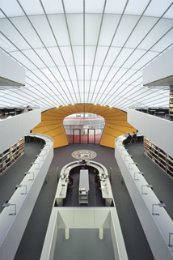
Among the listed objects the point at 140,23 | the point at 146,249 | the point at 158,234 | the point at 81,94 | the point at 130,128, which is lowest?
Answer: the point at 146,249

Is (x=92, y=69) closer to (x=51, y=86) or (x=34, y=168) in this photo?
(x=51, y=86)

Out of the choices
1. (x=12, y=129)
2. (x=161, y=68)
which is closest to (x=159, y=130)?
(x=161, y=68)

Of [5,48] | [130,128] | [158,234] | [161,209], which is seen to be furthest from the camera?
[130,128]

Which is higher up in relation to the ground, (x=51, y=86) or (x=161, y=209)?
(x=51, y=86)

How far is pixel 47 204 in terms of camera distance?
40.2 feet

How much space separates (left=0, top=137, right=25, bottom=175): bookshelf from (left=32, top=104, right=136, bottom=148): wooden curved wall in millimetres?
12369

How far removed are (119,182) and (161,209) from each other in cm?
916

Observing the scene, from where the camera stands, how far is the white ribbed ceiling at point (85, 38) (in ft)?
22.7

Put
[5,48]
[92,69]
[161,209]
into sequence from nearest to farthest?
[161,209] < [5,48] < [92,69]

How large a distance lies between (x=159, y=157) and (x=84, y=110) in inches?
750

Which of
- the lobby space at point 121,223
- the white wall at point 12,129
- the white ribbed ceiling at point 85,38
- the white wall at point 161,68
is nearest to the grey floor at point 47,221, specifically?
the lobby space at point 121,223

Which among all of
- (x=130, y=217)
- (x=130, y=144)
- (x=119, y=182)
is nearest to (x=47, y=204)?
(x=130, y=217)

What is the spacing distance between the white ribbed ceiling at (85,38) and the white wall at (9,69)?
1.75 m

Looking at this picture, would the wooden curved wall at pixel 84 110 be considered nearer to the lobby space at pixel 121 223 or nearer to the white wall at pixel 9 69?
the lobby space at pixel 121 223
